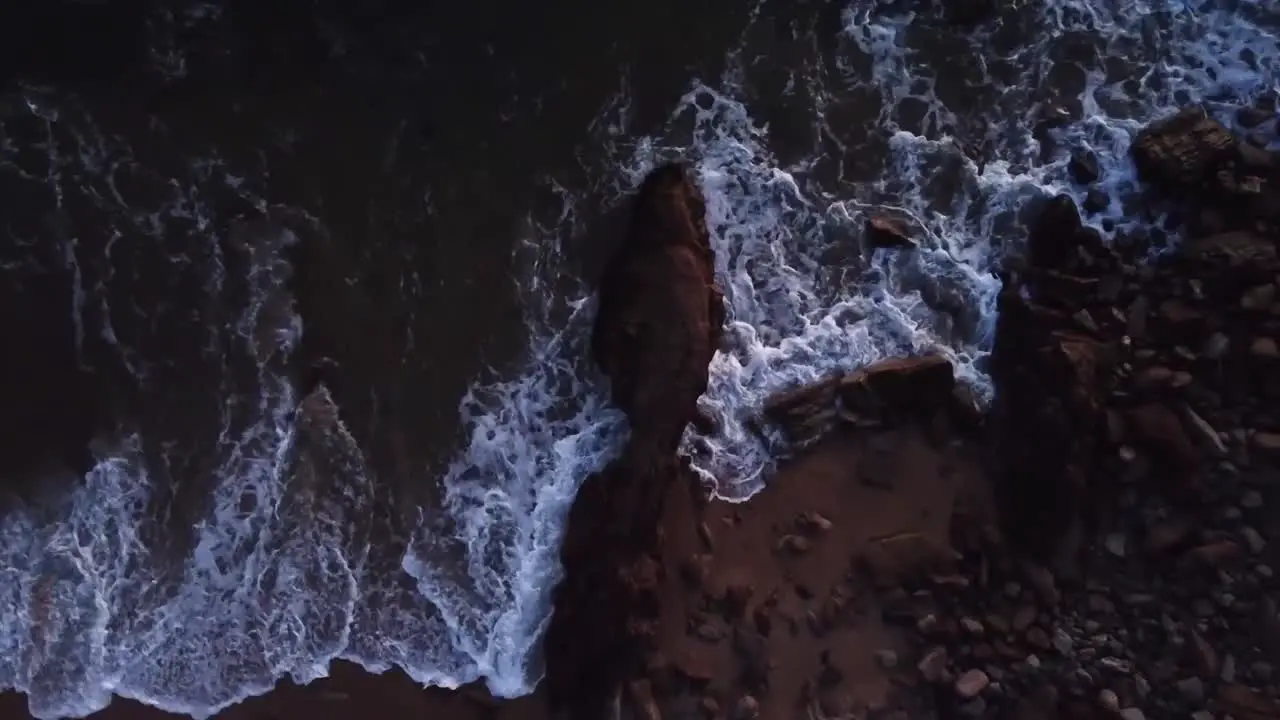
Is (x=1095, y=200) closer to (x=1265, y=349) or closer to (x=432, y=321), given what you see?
(x=1265, y=349)

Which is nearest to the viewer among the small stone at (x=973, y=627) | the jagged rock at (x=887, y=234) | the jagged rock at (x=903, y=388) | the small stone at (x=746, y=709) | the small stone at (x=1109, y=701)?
the small stone at (x=1109, y=701)

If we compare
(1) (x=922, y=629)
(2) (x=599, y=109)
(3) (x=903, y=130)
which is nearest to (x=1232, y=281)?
(3) (x=903, y=130)

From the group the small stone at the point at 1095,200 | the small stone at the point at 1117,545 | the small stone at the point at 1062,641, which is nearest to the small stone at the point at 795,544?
the small stone at the point at 1062,641

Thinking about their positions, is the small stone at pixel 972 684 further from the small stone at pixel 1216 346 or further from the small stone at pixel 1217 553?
the small stone at pixel 1216 346

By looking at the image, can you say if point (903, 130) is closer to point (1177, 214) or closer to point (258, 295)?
point (1177, 214)

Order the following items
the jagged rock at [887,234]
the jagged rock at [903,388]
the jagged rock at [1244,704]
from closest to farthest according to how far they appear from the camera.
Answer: the jagged rock at [1244,704] < the jagged rock at [903,388] < the jagged rock at [887,234]
